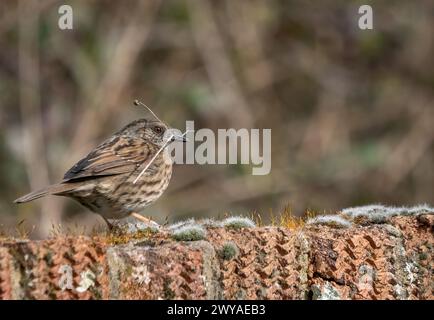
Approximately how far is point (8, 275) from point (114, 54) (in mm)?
7458

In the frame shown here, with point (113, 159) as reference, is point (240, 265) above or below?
below

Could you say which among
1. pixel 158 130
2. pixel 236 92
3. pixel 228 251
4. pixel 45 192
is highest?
pixel 236 92

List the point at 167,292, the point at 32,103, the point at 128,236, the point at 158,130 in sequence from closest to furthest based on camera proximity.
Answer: the point at 167,292 → the point at 128,236 → the point at 158,130 → the point at 32,103

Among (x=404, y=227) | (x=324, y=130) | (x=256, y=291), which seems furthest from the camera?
(x=324, y=130)

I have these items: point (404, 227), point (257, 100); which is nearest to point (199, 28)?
point (257, 100)

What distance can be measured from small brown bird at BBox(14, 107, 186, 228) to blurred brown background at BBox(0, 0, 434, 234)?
131 inches

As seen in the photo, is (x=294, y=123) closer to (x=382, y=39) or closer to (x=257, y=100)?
(x=257, y=100)

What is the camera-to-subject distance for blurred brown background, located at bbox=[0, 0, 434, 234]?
1041cm

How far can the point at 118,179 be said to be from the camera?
617cm

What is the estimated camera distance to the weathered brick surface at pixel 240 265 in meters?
3.39

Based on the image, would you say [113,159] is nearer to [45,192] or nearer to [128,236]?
[45,192]

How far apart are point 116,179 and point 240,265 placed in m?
2.56

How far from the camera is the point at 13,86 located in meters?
10.9

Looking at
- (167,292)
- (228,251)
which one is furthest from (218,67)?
(167,292)
